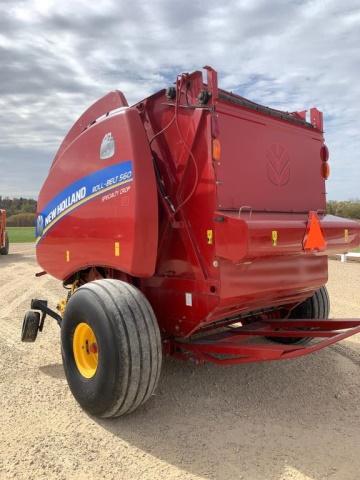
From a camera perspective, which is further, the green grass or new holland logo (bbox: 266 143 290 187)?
the green grass

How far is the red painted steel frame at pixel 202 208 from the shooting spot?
3.51 meters

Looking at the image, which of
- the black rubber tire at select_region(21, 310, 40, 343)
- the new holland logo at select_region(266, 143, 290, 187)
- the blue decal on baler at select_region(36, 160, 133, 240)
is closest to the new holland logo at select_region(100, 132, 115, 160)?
the blue decal on baler at select_region(36, 160, 133, 240)

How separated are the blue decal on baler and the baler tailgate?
144 cm

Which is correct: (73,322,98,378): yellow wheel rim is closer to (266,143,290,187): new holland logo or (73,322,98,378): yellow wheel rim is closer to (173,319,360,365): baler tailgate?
(173,319,360,365): baler tailgate

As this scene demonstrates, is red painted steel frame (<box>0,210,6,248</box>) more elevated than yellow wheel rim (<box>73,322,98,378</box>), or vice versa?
red painted steel frame (<box>0,210,6,248</box>)

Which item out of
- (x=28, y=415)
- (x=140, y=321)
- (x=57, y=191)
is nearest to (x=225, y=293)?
(x=140, y=321)

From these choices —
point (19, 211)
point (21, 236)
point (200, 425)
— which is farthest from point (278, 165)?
point (19, 211)

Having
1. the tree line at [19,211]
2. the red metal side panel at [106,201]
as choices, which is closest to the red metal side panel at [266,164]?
the red metal side panel at [106,201]

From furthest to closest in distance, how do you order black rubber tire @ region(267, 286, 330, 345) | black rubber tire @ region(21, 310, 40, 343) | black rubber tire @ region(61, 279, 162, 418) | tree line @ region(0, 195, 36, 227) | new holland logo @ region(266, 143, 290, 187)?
1. tree line @ region(0, 195, 36, 227)
2. black rubber tire @ region(267, 286, 330, 345)
3. black rubber tire @ region(21, 310, 40, 343)
4. new holland logo @ region(266, 143, 290, 187)
5. black rubber tire @ region(61, 279, 162, 418)

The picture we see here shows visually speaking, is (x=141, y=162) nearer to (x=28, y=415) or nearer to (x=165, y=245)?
(x=165, y=245)

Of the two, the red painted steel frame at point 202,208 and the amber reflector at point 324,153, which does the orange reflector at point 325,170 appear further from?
the red painted steel frame at point 202,208

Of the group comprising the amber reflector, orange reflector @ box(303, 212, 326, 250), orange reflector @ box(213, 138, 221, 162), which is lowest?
orange reflector @ box(303, 212, 326, 250)

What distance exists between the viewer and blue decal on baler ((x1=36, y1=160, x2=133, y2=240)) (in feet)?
12.4

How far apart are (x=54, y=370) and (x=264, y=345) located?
211cm
